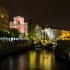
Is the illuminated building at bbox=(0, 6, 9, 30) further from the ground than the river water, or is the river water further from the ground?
the illuminated building at bbox=(0, 6, 9, 30)

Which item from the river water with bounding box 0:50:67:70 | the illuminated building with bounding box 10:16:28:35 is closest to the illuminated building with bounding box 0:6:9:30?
the illuminated building with bounding box 10:16:28:35

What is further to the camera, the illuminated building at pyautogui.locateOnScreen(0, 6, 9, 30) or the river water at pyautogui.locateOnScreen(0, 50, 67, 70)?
the illuminated building at pyautogui.locateOnScreen(0, 6, 9, 30)

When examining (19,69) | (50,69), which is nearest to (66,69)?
(50,69)

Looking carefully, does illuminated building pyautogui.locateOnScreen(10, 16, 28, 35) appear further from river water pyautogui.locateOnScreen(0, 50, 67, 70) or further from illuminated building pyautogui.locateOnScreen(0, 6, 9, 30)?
river water pyautogui.locateOnScreen(0, 50, 67, 70)

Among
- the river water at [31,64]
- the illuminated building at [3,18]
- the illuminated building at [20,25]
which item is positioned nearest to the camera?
the river water at [31,64]

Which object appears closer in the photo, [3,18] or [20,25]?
[3,18]

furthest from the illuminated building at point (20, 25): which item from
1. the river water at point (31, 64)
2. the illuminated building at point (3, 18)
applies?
the river water at point (31, 64)

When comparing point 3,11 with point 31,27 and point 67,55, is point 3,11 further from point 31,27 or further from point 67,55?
point 67,55

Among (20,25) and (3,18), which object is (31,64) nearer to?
(3,18)

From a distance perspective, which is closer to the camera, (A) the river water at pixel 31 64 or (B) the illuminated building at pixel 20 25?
(A) the river water at pixel 31 64

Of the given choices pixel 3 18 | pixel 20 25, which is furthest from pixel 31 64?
pixel 20 25

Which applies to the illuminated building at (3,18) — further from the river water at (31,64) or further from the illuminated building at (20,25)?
the river water at (31,64)

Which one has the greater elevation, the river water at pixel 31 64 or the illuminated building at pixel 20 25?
the illuminated building at pixel 20 25

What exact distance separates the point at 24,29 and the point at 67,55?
481 feet
